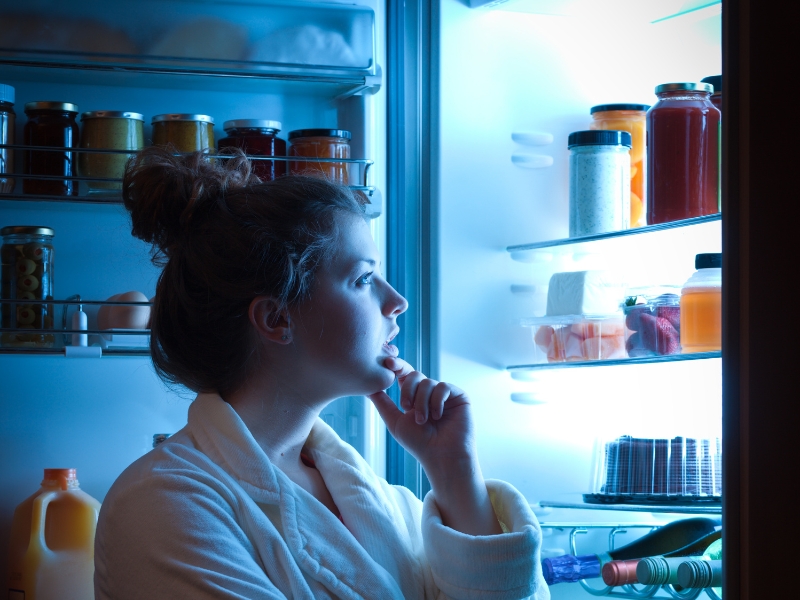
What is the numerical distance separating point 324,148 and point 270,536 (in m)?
0.74

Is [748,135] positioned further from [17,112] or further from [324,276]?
[17,112]

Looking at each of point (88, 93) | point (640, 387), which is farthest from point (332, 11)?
point (640, 387)

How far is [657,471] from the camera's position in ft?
4.79

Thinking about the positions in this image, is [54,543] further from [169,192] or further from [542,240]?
[542,240]

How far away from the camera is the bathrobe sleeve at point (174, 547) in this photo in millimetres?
→ 1006

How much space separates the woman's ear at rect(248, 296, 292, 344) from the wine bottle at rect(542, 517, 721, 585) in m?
0.69

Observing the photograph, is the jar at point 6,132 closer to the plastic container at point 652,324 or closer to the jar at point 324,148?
the jar at point 324,148

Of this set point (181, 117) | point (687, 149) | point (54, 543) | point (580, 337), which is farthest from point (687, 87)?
point (54, 543)

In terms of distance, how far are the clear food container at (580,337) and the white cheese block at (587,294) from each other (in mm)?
15

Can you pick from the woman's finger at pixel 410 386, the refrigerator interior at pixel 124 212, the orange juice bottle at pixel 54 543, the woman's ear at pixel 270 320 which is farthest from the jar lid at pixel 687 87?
the orange juice bottle at pixel 54 543

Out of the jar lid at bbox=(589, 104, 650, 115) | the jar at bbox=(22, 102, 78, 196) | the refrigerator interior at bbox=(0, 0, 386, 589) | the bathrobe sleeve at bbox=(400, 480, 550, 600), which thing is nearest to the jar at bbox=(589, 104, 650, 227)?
the jar lid at bbox=(589, 104, 650, 115)

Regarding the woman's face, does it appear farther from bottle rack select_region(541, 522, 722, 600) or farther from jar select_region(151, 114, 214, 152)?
bottle rack select_region(541, 522, 722, 600)

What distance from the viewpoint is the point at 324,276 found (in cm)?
124

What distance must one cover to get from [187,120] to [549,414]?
0.86 meters
